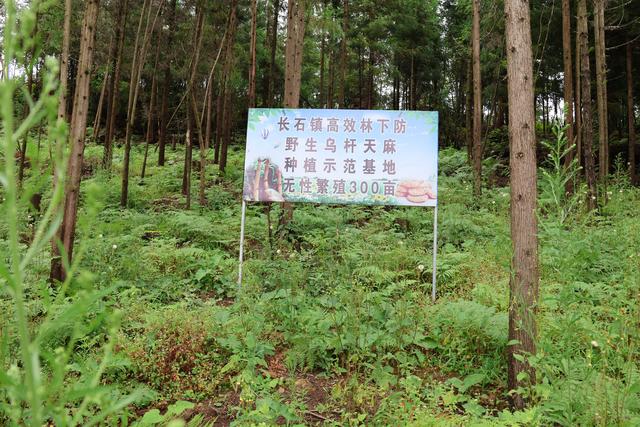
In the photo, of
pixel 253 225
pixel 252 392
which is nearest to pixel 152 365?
pixel 252 392

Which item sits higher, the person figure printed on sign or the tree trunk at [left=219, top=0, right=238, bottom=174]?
the tree trunk at [left=219, top=0, right=238, bottom=174]

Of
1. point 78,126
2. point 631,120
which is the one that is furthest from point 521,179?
point 631,120

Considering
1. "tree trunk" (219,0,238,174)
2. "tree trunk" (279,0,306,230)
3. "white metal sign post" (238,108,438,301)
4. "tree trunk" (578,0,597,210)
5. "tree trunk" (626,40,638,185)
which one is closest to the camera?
"white metal sign post" (238,108,438,301)

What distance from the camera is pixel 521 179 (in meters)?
3.97

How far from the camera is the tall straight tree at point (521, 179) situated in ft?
12.5

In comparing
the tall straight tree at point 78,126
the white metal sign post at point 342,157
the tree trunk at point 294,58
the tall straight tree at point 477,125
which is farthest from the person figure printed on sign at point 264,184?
the tall straight tree at point 477,125

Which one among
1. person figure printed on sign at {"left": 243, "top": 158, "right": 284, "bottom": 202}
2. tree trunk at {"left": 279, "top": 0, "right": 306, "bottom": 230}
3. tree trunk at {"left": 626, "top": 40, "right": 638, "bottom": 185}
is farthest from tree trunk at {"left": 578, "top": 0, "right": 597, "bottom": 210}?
person figure printed on sign at {"left": 243, "top": 158, "right": 284, "bottom": 202}

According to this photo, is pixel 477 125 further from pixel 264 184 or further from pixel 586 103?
pixel 264 184

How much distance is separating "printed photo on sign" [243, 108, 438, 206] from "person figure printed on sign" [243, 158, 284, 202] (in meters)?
0.01

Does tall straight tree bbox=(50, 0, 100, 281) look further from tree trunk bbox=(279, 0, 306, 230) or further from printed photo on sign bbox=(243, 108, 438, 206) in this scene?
tree trunk bbox=(279, 0, 306, 230)

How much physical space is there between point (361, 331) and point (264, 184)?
2992 mm

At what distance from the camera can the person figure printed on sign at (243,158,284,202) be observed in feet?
22.4

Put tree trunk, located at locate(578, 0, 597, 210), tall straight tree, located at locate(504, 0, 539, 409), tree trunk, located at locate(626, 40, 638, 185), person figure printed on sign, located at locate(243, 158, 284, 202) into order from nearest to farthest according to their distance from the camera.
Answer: tall straight tree, located at locate(504, 0, 539, 409) → person figure printed on sign, located at locate(243, 158, 284, 202) → tree trunk, located at locate(578, 0, 597, 210) → tree trunk, located at locate(626, 40, 638, 185)

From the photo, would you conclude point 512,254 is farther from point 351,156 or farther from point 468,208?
point 468,208
